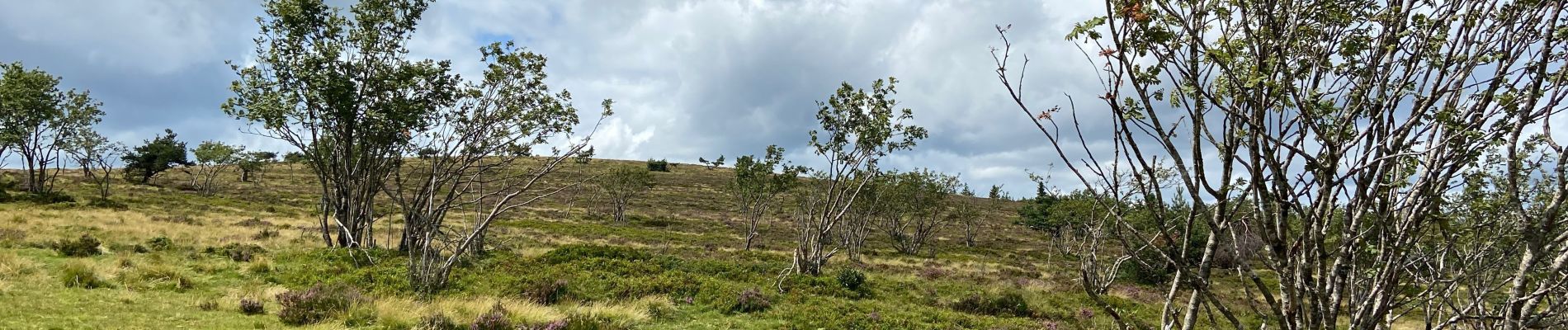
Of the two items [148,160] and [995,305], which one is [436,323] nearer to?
[995,305]

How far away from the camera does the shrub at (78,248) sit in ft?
53.2

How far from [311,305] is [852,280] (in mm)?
14009

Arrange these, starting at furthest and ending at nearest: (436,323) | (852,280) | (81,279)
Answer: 1. (852,280)
2. (81,279)
3. (436,323)

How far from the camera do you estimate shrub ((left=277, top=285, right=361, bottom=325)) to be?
1062cm

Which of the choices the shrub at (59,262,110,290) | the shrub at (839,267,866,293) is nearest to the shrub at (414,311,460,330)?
the shrub at (59,262,110,290)

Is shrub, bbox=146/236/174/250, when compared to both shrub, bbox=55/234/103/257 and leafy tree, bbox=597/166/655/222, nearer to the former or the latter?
shrub, bbox=55/234/103/257

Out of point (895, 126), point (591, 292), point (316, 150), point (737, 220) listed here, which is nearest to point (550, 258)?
point (591, 292)

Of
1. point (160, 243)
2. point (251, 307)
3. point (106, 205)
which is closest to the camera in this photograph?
point (251, 307)

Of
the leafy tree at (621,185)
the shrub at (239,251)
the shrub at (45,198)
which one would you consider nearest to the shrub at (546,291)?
the shrub at (239,251)

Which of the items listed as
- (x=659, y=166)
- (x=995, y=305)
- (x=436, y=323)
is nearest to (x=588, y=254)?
(x=436, y=323)

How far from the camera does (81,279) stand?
477 inches

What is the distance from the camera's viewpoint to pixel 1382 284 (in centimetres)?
382

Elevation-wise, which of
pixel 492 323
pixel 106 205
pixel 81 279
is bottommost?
pixel 492 323

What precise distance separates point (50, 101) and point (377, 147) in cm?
3798
